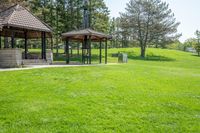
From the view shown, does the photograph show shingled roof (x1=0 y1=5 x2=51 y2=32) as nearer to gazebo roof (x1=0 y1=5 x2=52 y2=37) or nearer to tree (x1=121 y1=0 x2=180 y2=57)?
gazebo roof (x1=0 y1=5 x2=52 y2=37)

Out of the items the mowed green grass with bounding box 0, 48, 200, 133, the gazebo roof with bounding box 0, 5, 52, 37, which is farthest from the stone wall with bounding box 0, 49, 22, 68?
the mowed green grass with bounding box 0, 48, 200, 133

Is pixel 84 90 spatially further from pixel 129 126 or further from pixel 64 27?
pixel 64 27

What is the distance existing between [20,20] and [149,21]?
2716 cm

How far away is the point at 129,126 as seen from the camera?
5.54 meters

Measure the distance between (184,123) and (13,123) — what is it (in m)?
3.79

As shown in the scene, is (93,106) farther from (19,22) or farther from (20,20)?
(20,20)

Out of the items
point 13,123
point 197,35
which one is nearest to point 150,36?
point 197,35

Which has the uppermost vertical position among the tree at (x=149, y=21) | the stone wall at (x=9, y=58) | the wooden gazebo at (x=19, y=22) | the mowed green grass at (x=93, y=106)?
the tree at (x=149, y=21)

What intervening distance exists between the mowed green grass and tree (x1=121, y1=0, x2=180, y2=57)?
30.4m

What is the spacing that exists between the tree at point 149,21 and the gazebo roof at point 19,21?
24.6 meters

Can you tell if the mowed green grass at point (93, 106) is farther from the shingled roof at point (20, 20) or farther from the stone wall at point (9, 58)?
the shingled roof at point (20, 20)

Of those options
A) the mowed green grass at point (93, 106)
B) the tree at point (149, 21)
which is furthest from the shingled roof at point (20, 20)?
the tree at point (149, 21)

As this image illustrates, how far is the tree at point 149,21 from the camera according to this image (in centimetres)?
3925

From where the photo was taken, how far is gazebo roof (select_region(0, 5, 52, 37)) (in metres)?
15.0
